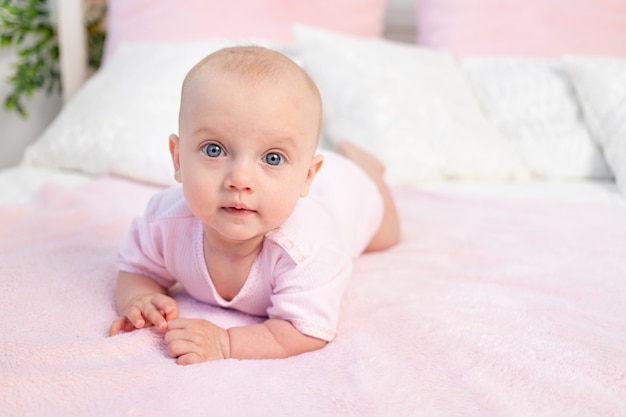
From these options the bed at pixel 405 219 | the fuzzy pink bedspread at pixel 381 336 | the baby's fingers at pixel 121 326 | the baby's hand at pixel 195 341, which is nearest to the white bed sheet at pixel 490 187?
the bed at pixel 405 219

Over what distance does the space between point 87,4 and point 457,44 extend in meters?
1.49

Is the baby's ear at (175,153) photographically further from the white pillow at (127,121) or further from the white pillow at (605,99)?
the white pillow at (605,99)

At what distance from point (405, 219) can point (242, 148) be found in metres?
0.80

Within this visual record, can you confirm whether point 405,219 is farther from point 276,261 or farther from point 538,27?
point 538,27

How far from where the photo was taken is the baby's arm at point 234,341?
79cm

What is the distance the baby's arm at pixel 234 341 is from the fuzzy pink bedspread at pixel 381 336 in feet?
0.09

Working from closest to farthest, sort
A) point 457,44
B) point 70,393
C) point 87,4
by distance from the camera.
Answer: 1. point 70,393
2. point 457,44
3. point 87,4

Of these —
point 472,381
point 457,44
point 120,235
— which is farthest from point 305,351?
point 457,44

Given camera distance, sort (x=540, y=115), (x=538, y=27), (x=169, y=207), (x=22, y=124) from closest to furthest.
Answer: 1. (x=169, y=207)
2. (x=540, y=115)
3. (x=538, y=27)
4. (x=22, y=124)

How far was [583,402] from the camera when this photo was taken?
2.39 feet

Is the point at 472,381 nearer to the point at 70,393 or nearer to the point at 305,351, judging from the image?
the point at 305,351

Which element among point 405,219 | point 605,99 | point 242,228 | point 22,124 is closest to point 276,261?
point 242,228

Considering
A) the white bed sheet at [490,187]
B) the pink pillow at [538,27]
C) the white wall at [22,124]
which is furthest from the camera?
the white wall at [22,124]

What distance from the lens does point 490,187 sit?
1.81 m
